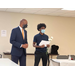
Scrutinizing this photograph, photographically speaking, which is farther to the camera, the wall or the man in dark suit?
the wall

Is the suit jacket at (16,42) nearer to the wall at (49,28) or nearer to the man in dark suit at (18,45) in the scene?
the man in dark suit at (18,45)

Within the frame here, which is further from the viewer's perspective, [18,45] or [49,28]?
[49,28]

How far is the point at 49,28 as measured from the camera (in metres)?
7.50

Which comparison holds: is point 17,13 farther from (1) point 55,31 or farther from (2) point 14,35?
(2) point 14,35

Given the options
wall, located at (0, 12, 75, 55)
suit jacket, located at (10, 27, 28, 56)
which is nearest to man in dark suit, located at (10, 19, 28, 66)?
suit jacket, located at (10, 27, 28, 56)

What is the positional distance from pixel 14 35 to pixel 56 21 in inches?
187

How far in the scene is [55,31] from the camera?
762 centimetres

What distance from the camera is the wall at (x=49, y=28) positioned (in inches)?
265

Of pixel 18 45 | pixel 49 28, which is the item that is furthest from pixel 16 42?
pixel 49 28

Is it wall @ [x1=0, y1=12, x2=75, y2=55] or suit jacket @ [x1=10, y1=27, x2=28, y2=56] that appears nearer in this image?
suit jacket @ [x1=10, y1=27, x2=28, y2=56]

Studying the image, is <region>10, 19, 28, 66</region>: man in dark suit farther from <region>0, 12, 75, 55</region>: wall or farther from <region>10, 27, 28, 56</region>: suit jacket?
<region>0, 12, 75, 55</region>: wall

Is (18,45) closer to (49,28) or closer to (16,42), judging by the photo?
(16,42)

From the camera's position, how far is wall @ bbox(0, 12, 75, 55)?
6.73 metres
